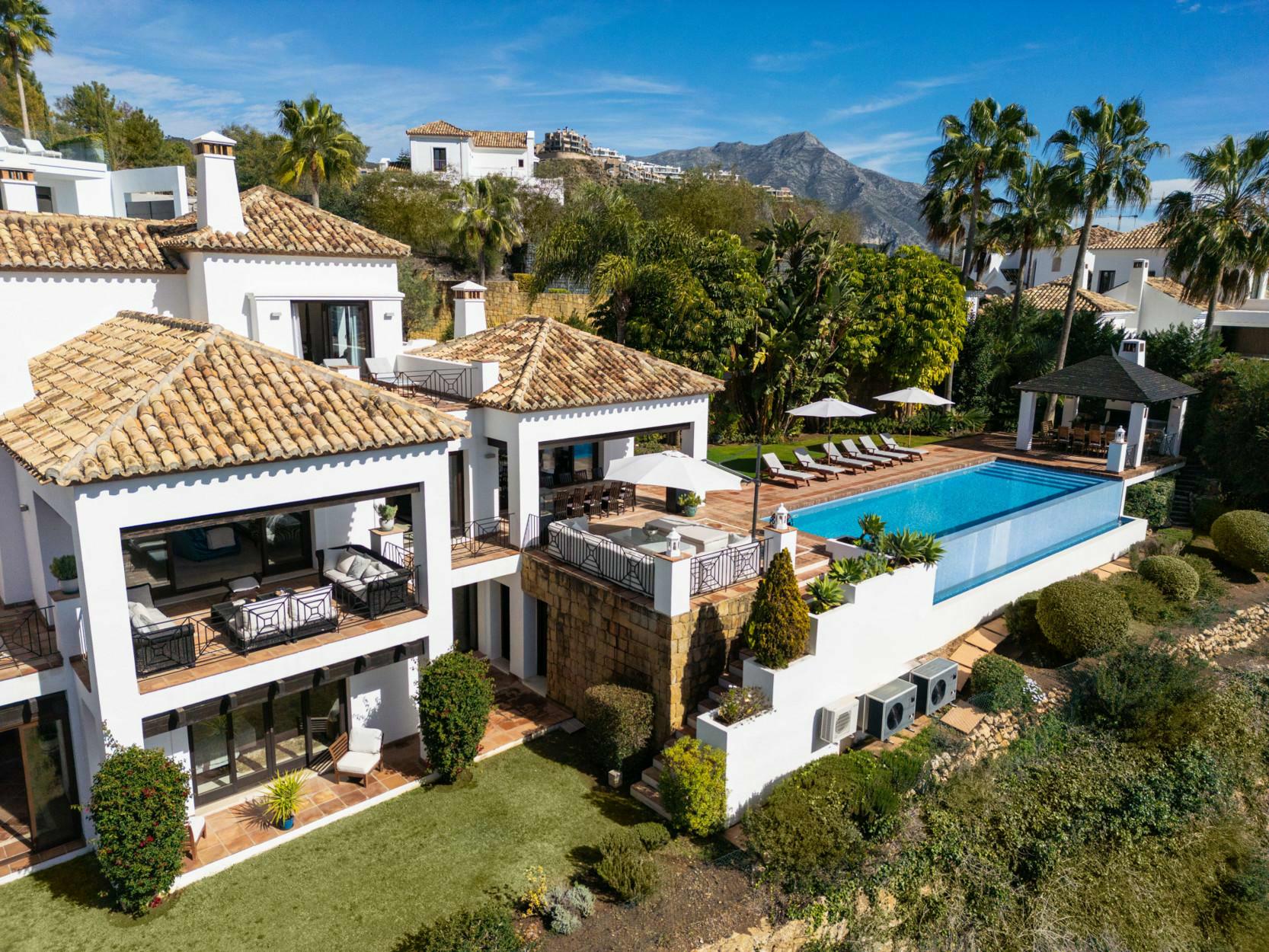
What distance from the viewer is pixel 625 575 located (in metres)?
16.9

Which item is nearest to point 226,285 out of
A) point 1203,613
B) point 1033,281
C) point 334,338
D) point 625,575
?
point 334,338

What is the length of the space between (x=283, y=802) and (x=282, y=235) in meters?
14.4

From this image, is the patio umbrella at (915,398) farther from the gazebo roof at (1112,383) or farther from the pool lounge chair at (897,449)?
the gazebo roof at (1112,383)

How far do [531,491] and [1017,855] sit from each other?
41.2 feet

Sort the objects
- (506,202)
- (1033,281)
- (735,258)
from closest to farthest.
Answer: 1. (735,258)
2. (506,202)
3. (1033,281)

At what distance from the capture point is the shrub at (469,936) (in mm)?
11172

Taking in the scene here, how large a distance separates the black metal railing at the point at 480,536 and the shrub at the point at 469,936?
850 centimetres

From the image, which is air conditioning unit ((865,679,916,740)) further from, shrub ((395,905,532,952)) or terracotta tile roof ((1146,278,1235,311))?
terracotta tile roof ((1146,278,1235,311))

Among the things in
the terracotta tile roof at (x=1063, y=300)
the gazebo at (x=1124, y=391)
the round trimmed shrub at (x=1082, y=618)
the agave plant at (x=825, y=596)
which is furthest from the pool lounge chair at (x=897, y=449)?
the terracotta tile roof at (x=1063, y=300)

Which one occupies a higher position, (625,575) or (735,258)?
(735,258)

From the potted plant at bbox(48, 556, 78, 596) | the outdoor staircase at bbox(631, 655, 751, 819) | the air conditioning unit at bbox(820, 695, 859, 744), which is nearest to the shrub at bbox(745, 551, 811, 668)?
the outdoor staircase at bbox(631, 655, 751, 819)

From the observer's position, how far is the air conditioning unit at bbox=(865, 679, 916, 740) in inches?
645

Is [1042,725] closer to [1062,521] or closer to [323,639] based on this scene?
[1062,521]

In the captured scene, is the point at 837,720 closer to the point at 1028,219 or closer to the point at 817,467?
the point at 817,467
